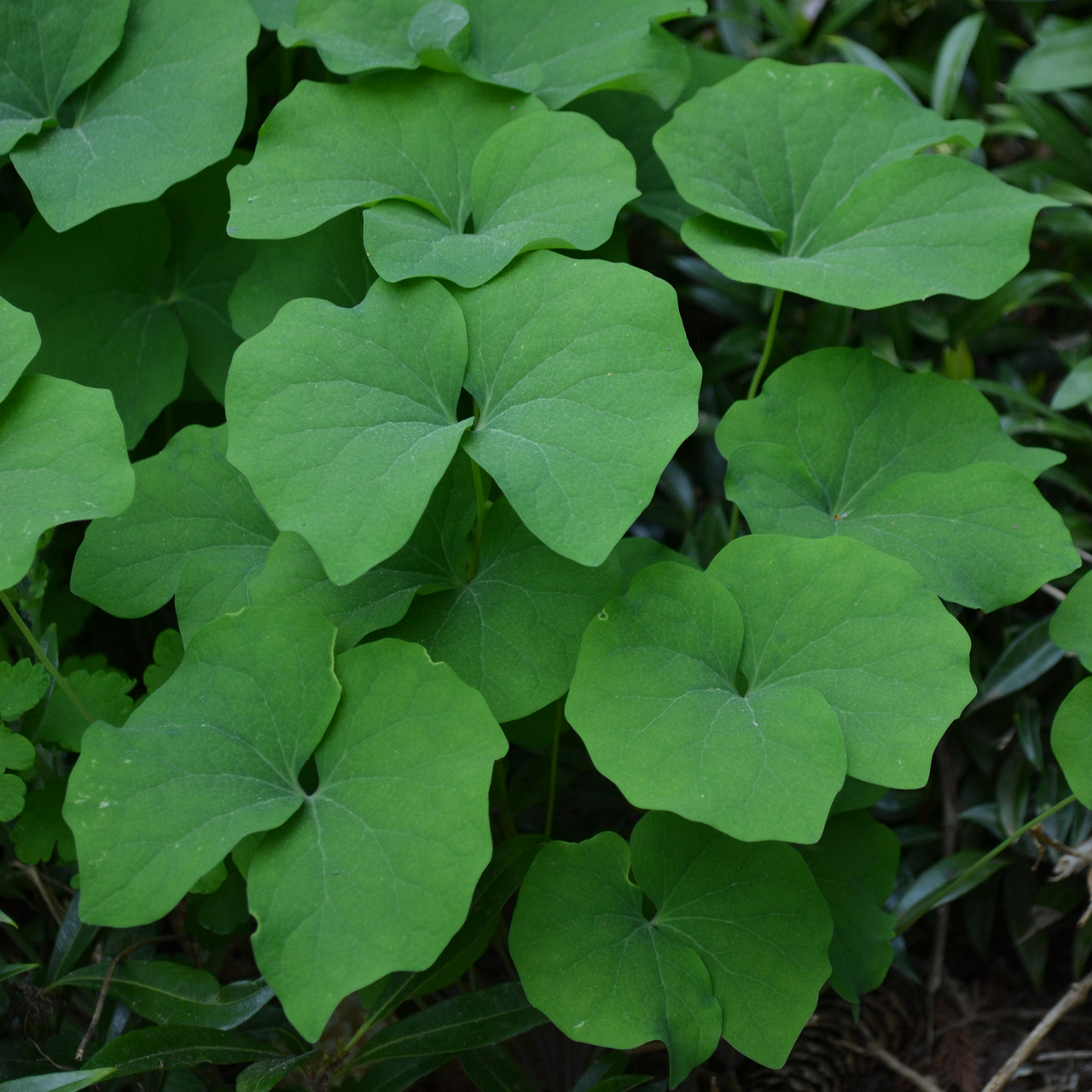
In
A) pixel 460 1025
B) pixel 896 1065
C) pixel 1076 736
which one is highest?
pixel 1076 736

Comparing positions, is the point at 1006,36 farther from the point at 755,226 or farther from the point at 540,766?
the point at 540,766

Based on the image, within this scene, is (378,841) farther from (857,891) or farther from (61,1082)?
(857,891)

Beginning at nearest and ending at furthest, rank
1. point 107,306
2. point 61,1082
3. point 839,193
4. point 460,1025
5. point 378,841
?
point 378,841, point 61,1082, point 460,1025, point 839,193, point 107,306

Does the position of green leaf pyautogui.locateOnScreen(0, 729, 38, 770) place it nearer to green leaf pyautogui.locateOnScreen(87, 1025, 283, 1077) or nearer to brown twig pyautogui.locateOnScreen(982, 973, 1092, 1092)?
green leaf pyautogui.locateOnScreen(87, 1025, 283, 1077)

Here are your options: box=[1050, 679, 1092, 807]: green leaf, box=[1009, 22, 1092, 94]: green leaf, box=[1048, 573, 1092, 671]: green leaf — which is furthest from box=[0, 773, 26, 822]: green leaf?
box=[1009, 22, 1092, 94]: green leaf

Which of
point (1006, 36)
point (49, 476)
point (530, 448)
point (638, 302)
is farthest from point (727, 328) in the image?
point (49, 476)

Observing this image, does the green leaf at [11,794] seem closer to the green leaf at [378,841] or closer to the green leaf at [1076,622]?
the green leaf at [1076,622]

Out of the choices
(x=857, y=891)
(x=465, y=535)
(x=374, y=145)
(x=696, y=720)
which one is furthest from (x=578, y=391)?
(x=857, y=891)
